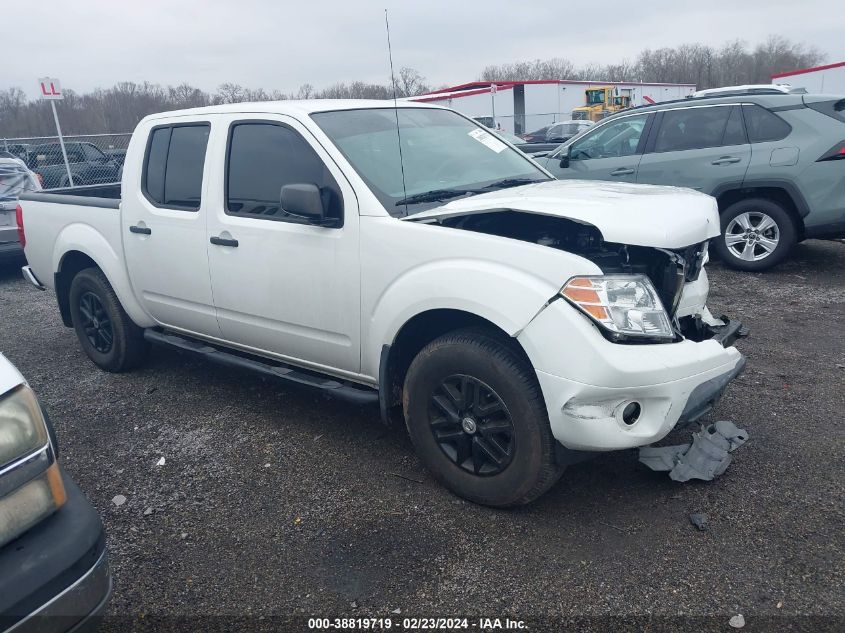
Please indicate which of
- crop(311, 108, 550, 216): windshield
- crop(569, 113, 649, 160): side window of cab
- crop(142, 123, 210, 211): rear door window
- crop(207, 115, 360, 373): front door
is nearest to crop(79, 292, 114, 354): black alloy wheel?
crop(142, 123, 210, 211): rear door window

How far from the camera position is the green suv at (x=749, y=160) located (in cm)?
662

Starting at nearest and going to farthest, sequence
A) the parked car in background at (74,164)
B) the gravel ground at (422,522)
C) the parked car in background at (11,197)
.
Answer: the gravel ground at (422,522)
the parked car in background at (11,197)
the parked car in background at (74,164)

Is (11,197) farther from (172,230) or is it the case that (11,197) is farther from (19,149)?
(19,149)

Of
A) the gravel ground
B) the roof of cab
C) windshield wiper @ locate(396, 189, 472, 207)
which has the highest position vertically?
the roof of cab

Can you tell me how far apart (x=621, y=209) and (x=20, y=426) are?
2363 mm

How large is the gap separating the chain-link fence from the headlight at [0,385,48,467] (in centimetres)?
1368

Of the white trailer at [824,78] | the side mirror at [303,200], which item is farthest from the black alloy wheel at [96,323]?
the white trailer at [824,78]

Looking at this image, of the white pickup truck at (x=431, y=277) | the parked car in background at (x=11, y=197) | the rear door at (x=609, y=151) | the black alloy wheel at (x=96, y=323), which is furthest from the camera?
the parked car in background at (x=11, y=197)

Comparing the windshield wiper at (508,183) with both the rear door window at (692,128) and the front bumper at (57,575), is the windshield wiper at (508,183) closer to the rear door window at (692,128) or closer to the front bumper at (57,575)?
the front bumper at (57,575)

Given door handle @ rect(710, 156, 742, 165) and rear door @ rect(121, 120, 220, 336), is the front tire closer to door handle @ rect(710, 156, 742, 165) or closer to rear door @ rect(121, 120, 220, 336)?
rear door @ rect(121, 120, 220, 336)

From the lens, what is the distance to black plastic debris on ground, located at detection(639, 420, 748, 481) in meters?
3.23

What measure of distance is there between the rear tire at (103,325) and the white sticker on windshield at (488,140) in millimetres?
2851

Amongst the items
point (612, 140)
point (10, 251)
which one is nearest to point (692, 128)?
point (612, 140)

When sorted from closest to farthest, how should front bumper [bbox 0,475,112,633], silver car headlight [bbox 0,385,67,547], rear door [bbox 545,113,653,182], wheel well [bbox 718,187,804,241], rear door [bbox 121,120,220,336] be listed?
front bumper [bbox 0,475,112,633] → silver car headlight [bbox 0,385,67,547] → rear door [bbox 121,120,220,336] → wheel well [bbox 718,187,804,241] → rear door [bbox 545,113,653,182]
